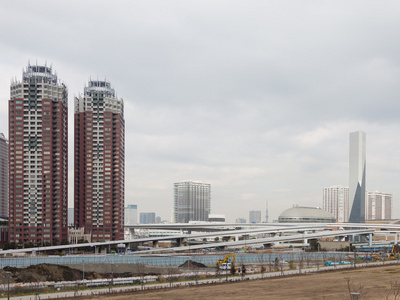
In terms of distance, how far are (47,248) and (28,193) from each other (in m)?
29.3

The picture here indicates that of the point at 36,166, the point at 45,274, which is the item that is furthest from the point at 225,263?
the point at 36,166

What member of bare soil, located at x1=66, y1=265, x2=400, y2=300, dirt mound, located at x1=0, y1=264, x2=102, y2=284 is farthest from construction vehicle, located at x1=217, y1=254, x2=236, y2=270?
dirt mound, located at x1=0, y1=264, x2=102, y2=284

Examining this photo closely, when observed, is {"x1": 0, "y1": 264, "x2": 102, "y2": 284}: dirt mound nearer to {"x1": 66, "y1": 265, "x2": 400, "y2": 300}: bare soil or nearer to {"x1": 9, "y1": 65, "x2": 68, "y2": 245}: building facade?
{"x1": 66, "y1": 265, "x2": 400, "y2": 300}: bare soil

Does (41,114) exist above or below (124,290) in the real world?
above

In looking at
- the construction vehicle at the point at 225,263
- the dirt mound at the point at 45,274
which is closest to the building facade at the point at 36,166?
the construction vehicle at the point at 225,263

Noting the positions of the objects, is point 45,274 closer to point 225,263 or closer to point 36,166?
point 225,263

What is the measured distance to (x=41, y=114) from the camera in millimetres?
181500

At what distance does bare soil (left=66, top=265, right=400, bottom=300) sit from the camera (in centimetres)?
5297

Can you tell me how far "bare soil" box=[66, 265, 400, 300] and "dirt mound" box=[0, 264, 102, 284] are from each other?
91.8ft

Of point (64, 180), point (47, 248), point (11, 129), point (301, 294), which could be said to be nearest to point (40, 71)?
point (11, 129)

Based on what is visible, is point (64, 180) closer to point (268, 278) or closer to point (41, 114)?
point (41, 114)

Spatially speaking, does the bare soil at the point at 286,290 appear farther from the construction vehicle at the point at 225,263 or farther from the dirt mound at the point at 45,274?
the dirt mound at the point at 45,274

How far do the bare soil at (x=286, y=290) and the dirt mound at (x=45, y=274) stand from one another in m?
28.0

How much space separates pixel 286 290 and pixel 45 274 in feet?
146
